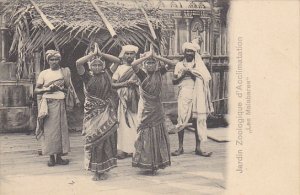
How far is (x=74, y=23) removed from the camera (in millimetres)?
4465

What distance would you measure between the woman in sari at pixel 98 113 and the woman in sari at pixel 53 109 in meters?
0.37

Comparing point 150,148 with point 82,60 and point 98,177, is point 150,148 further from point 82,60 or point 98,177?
point 82,60

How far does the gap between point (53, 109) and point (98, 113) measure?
1.79 feet

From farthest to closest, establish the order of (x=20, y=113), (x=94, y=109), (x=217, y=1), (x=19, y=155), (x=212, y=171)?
(x=20, y=113)
(x=217, y=1)
(x=19, y=155)
(x=212, y=171)
(x=94, y=109)

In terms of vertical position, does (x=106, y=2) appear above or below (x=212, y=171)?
above

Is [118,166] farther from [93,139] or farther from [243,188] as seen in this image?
[243,188]

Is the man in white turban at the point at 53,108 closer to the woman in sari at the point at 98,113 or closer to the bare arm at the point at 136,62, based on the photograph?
the woman in sari at the point at 98,113

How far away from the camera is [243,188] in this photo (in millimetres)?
4180

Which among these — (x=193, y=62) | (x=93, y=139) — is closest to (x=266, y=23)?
(x=193, y=62)

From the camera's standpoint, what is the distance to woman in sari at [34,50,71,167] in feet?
14.1

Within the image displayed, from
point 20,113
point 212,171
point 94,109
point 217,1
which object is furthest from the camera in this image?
point 20,113

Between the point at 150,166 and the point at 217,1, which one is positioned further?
the point at 217,1

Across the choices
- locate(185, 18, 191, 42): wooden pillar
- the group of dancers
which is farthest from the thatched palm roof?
locate(185, 18, 191, 42): wooden pillar

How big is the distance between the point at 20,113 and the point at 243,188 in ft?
8.01
